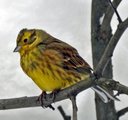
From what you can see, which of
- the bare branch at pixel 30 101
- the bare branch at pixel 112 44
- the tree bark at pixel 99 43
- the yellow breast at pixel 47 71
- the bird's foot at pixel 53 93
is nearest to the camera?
the bare branch at pixel 112 44

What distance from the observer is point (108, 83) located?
2.84 m

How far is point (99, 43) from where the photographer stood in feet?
13.4

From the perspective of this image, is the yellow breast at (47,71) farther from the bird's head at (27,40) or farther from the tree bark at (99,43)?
the tree bark at (99,43)

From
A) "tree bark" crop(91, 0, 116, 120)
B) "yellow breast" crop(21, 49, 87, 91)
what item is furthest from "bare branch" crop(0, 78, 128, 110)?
"tree bark" crop(91, 0, 116, 120)

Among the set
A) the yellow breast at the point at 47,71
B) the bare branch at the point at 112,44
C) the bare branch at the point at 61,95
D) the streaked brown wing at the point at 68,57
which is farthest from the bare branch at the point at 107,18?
the bare branch at the point at 112,44

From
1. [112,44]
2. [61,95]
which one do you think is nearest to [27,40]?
[61,95]

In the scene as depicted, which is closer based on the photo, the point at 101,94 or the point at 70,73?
the point at 101,94

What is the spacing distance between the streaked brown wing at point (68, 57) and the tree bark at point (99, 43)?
172 mm

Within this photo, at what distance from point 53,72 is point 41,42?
0.92 ft

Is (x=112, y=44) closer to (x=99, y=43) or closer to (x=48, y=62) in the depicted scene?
(x=48, y=62)

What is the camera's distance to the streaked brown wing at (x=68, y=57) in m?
3.79

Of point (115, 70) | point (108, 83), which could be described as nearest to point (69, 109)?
point (115, 70)

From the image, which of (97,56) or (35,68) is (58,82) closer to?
(35,68)

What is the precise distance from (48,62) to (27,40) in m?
0.20
